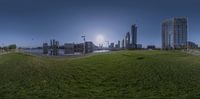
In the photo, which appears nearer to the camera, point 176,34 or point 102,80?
point 102,80

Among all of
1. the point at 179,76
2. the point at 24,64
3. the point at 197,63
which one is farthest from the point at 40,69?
the point at 197,63

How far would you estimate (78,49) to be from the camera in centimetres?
16975

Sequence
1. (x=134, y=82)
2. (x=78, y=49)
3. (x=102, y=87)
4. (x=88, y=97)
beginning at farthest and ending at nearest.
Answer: (x=78, y=49), (x=134, y=82), (x=102, y=87), (x=88, y=97)

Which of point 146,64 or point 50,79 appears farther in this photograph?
point 146,64

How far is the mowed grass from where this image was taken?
2459 cm

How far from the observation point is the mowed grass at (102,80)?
24594 millimetres

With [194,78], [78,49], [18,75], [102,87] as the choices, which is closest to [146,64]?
[194,78]

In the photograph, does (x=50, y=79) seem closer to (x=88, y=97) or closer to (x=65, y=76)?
(x=65, y=76)

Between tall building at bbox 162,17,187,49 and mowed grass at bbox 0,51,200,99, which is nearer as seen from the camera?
mowed grass at bbox 0,51,200,99

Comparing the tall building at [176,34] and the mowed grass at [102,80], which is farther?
the tall building at [176,34]

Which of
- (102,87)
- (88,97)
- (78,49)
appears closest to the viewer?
(88,97)

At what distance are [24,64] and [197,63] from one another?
1971cm

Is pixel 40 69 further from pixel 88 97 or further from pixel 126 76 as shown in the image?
pixel 88 97

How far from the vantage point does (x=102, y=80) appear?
3088 centimetres
